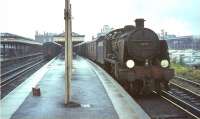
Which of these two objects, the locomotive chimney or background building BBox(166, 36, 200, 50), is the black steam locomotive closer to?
the locomotive chimney

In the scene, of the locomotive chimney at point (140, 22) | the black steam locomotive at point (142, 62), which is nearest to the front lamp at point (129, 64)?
the black steam locomotive at point (142, 62)

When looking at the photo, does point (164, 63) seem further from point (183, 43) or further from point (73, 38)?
point (183, 43)

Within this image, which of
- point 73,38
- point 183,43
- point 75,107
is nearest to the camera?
point 75,107

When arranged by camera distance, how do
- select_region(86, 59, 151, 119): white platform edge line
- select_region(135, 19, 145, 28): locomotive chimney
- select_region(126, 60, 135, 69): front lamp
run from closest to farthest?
select_region(86, 59, 151, 119): white platform edge line → select_region(126, 60, 135, 69): front lamp → select_region(135, 19, 145, 28): locomotive chimney

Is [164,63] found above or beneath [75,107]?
above

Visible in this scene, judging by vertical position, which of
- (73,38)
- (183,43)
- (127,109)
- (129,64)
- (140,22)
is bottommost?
(127,109)

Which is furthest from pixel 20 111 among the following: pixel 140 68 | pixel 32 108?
pixel 140 68

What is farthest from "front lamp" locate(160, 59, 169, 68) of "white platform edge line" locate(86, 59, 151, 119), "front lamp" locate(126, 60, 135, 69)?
"white platform edge line" locate(86, 59, 151, 119)

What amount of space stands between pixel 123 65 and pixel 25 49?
48.7 m

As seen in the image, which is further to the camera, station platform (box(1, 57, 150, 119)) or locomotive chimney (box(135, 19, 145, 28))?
locomotive chimney (box(135, 19, 145, 28))

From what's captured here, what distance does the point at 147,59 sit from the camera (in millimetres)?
17062

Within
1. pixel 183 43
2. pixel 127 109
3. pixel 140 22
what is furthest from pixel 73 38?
pixel 127 109

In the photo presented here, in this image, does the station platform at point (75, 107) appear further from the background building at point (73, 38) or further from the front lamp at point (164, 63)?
the background building at point (73, 38)

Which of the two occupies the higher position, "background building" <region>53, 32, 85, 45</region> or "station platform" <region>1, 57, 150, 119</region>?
"background building" <region>53, 32, 85, 45</region>
